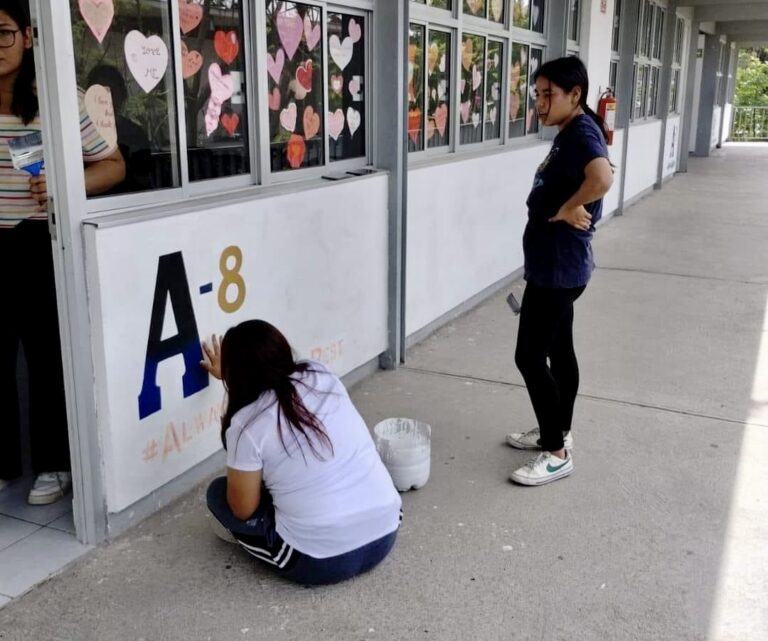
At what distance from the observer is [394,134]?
4.43 m

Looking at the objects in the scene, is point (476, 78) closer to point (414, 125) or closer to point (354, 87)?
point (414, 125)

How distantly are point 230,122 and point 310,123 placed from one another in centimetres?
65

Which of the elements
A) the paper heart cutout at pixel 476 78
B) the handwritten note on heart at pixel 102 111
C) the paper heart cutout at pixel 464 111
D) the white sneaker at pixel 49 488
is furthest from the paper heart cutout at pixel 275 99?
the paper heart cutout at pixel 476 78

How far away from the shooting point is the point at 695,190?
42.9ft

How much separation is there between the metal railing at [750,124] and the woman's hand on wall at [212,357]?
25222mm

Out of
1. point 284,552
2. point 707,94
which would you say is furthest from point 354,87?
point 707,94

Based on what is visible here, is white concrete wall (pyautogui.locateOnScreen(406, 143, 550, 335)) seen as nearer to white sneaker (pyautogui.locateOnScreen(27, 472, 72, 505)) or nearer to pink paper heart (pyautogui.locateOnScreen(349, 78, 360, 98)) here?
pink paper heart (pyautogui.locateOnScreen(349, 78, 360, 98))

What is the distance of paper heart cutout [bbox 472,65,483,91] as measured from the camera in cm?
590

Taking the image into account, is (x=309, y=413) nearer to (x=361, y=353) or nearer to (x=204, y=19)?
(x=204, y=19)

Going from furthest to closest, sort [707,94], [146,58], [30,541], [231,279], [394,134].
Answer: [707,94], [394,134], [231,279], [146,58], [30,541]

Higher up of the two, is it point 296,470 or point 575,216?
point 575,216

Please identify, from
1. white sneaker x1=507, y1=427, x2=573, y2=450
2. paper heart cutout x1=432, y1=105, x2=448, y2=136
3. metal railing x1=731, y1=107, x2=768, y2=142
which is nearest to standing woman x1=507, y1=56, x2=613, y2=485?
white sneaker x1=507, y1=427, x2=573, y2=450

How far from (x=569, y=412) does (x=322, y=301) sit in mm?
1274

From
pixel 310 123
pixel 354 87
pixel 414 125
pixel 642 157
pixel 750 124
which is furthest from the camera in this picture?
pixel 750 124
